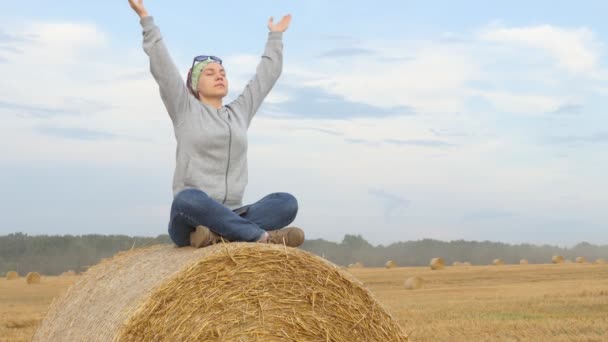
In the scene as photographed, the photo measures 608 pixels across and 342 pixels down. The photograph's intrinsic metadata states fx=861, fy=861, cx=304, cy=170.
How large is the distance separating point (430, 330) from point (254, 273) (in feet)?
16.3

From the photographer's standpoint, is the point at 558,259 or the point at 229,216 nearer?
the point at 229,216

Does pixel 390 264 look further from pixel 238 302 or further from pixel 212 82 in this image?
pixel 238 302

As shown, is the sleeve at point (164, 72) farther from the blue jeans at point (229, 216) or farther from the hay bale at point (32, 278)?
the hay bale at point (32, 278)

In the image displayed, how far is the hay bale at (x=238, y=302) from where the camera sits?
4.95 meters

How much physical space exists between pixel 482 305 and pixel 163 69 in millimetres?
8232

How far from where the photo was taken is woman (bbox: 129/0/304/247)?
539cm

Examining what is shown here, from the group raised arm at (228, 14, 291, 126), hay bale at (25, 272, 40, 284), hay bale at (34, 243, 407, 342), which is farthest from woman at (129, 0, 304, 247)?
hay bale at (25, 272, 40, 284)

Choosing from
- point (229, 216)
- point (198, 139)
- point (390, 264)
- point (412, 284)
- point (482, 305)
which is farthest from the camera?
point (390, 264)

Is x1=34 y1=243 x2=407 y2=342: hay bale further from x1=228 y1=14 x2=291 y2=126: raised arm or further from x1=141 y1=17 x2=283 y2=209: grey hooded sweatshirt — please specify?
x1=228 y1=14 x2=291 y2=126: raised arm

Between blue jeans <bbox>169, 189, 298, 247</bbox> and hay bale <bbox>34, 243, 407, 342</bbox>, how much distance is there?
0.46ft

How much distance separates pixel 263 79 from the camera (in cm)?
619

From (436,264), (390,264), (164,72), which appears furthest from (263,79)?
(390,264)

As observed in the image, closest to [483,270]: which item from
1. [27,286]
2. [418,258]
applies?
[418,258]

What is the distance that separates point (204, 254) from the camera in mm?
5102
